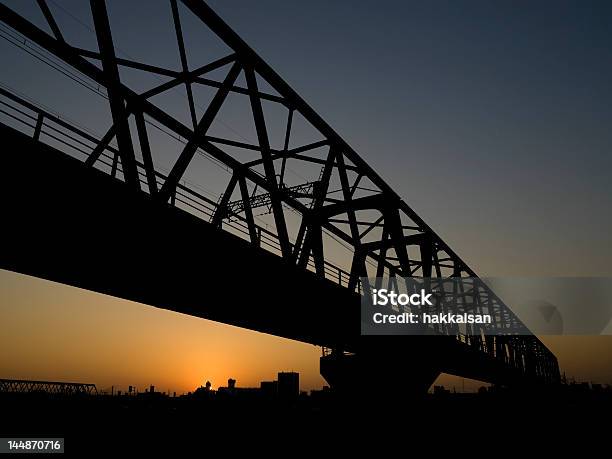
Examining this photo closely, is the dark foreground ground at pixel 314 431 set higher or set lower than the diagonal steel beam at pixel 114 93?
lower

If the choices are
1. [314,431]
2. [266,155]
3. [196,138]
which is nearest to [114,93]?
[196,138]

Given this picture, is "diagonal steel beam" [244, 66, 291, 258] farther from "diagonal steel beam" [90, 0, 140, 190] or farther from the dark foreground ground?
the dark foreground ground

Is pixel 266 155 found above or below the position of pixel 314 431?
above

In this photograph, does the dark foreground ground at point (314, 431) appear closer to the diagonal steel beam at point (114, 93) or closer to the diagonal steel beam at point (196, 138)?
the diagonal steel beam at point (196, 138)

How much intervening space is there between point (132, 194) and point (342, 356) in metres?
14.1

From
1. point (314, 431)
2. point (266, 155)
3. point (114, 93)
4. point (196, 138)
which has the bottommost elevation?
point (314, 431)

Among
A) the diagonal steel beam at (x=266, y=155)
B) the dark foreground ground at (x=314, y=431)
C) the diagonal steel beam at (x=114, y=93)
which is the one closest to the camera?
the diagonal steel beam at (x=114, y=93)

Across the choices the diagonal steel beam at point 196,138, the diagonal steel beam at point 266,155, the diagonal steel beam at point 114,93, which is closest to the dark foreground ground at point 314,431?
the diagonal steel beam at point 266,155

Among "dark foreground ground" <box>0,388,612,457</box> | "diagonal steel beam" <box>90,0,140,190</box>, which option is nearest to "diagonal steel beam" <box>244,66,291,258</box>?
"diagonal steel beam" <box>90,0,140,190</box>

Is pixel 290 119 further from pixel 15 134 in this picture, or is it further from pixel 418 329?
pixel 418 329

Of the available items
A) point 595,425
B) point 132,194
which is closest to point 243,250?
point 132,194

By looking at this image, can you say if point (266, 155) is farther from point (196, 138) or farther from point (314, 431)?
point (314, 431)

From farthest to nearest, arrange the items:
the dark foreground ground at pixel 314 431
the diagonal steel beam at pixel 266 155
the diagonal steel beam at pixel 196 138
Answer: the dark foreground ground at pixel 314 431, the diagonal steel beam at pixel 266 155, the diagonal steel beam at pixel 196 138

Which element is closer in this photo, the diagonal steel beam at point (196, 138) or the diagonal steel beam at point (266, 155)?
the diagonal steel beam at point (196, 138)
